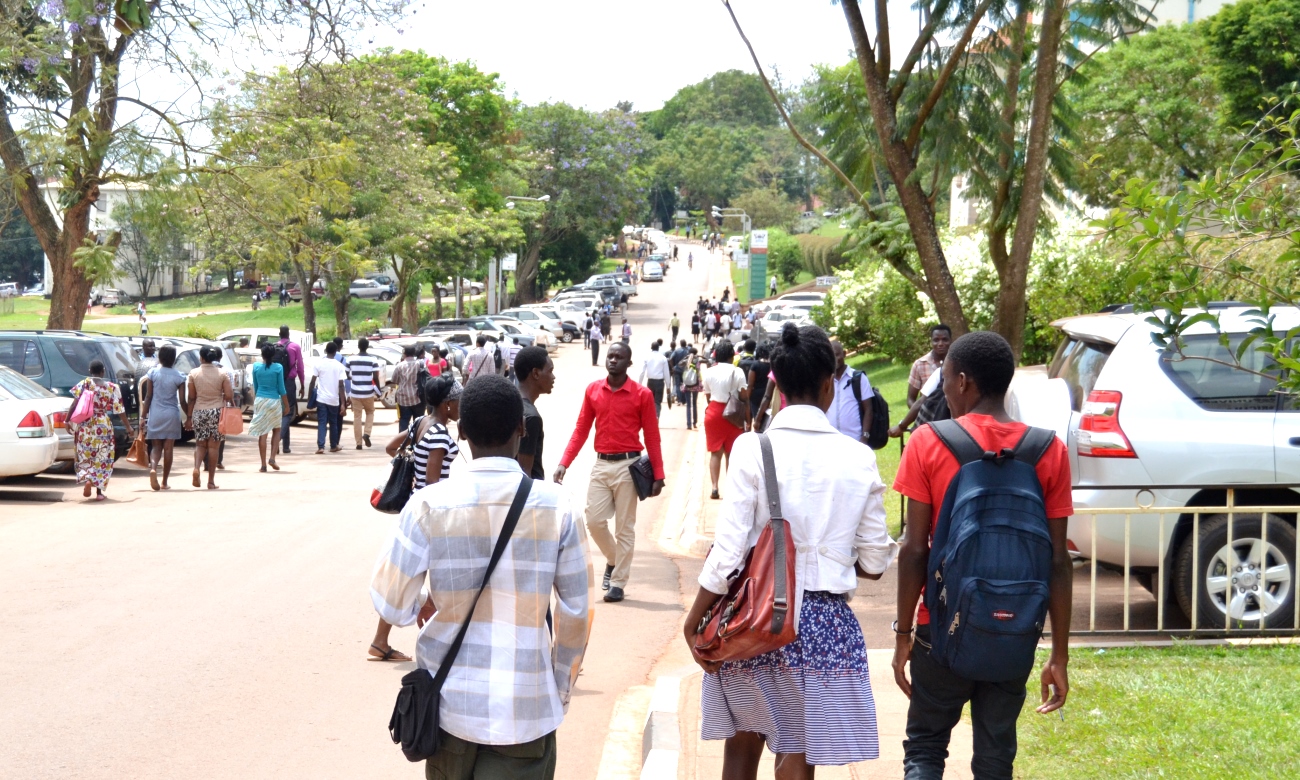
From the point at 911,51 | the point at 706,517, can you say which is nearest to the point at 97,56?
the point at 706,517

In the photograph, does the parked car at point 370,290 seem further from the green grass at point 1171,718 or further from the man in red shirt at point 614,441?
the green grass at point 1171,718

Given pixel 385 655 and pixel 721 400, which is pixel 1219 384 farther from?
pixel 721 400

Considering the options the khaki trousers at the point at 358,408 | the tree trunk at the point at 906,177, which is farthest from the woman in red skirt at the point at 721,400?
the khaki trousers at the point at 358,408

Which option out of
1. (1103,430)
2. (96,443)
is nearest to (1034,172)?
(1103,430)

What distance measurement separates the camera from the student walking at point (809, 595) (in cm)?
386

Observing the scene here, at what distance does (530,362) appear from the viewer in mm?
7688

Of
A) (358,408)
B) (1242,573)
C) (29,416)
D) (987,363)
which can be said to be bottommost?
(358,408)

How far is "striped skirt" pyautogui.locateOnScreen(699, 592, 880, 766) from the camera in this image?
3.85m

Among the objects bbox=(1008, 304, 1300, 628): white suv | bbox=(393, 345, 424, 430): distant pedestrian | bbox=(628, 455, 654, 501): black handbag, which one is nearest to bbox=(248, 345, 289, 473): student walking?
bbox=(393, 345, 424, 430): distant pedestrian

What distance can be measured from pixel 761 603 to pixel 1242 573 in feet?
16.0

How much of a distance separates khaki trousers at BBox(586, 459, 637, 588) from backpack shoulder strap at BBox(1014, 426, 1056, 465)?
522 cm

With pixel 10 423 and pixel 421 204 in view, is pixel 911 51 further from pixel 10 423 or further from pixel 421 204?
pixel 421 204

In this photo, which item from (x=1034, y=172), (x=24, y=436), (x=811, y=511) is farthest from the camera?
(x=24, y=436)

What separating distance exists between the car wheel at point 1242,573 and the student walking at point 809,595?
425 centimetres
